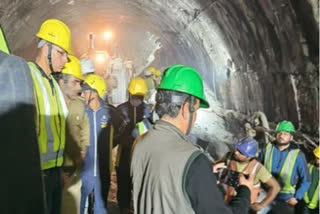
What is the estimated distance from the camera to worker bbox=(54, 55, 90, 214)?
12.9 ft

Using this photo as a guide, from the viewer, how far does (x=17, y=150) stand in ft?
2.41

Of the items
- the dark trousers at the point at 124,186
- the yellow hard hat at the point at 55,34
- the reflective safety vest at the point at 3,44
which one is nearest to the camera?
the reflective safety vest at the point at 3,44

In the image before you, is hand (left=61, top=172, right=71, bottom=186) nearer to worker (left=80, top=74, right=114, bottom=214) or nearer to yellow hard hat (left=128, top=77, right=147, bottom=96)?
worker (left=80, top=74, right=114, bottom=214)

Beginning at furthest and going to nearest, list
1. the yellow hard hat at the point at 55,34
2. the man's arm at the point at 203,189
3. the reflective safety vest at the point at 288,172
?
1. the reflective safety vest at the point at 288,172
2. the yellow hard hat at the point at 55,34
3. the man's arm at the point at 203,189

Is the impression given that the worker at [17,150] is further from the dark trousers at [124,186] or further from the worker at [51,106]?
the dark trousers at [124,186]

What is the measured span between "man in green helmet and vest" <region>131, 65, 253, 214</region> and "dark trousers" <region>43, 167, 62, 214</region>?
1.05 meters

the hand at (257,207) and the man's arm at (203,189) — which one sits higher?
the man's arm at (203,189)

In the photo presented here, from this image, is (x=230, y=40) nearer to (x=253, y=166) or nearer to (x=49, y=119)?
(x=253, y=166)

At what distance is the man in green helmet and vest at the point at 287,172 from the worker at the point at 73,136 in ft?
7.01

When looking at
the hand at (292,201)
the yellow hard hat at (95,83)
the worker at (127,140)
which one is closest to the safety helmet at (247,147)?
the hand at (292,201)

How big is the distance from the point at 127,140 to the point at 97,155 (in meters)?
0.63

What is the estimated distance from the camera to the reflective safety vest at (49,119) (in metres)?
2.86

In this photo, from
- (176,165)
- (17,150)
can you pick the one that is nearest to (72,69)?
(176,165)

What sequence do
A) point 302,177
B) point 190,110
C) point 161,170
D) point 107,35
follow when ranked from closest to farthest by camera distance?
point 161,170 → point 190,110 → point 302,177 → point 107,35
